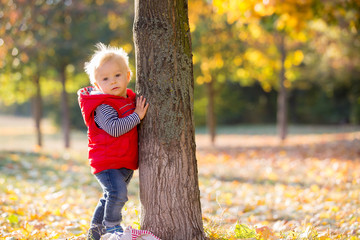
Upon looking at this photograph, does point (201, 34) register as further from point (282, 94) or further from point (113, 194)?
point (113, 194)

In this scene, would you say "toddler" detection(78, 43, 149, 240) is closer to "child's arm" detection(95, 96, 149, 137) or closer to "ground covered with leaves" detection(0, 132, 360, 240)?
"child's arm" detection(95, 96, 149, 137)

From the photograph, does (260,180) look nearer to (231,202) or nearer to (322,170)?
(322,170)

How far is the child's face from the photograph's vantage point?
273cm

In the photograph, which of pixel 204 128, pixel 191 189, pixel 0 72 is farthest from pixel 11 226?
pixel 204 128

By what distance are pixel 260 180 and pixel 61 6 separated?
746cm

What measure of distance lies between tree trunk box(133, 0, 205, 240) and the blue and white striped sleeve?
119 mm

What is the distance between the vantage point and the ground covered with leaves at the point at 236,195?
3.18 meters

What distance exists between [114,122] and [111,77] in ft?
1.18

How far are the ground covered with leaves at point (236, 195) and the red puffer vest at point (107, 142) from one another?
0.59 meters

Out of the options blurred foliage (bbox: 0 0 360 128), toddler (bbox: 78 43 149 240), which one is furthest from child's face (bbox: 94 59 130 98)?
blurred foliage (bbox: 0 0 360 128)

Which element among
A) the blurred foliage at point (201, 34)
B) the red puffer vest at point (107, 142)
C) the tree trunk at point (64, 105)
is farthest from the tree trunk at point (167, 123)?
the tree trunk at point (64, 105)

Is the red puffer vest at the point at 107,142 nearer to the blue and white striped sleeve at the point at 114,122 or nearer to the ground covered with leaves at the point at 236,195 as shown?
the blue and white striped sleeve at the point at 114,122

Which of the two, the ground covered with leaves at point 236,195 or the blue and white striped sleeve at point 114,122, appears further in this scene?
the ground covered with leaves at point 236,195

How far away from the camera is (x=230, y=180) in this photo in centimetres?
662
